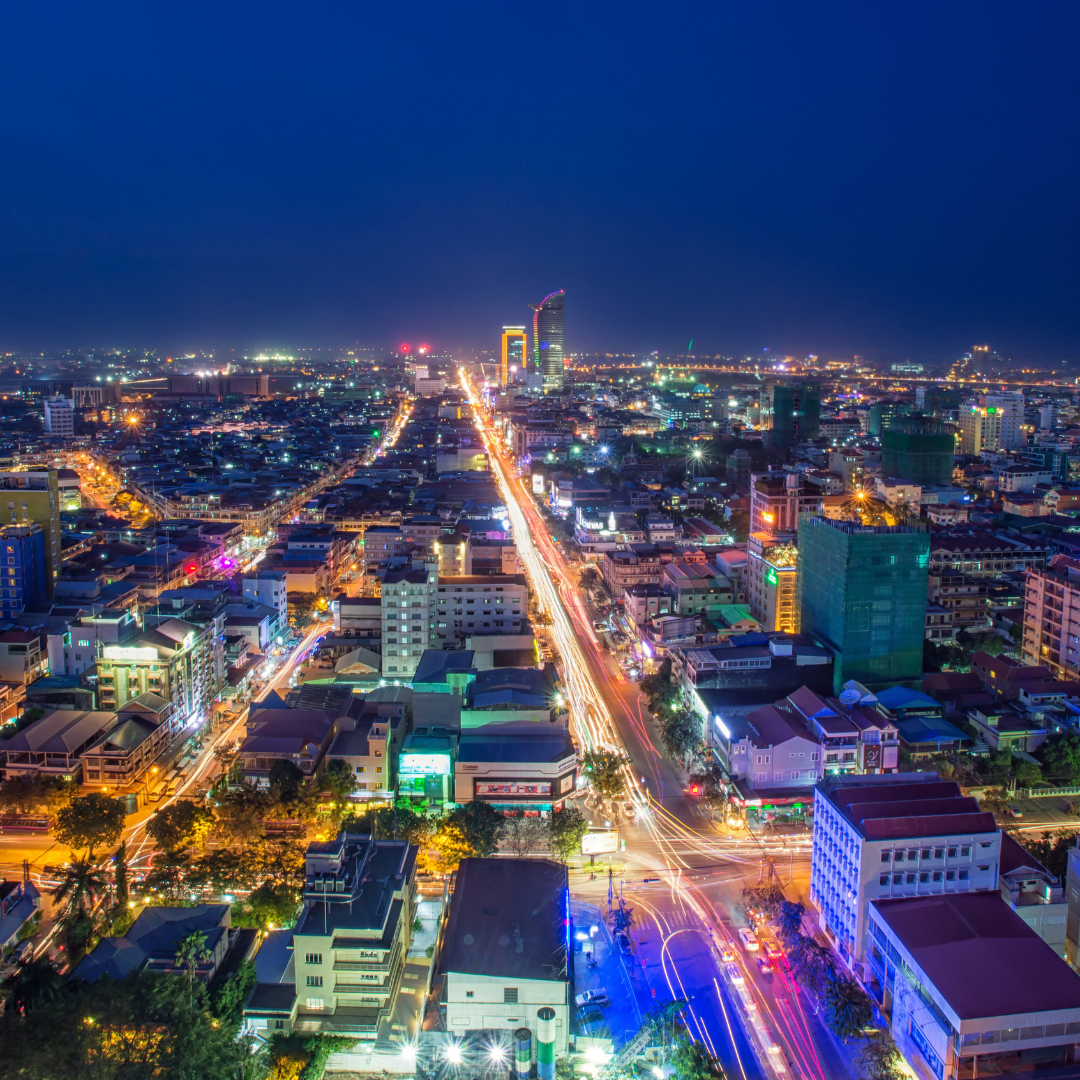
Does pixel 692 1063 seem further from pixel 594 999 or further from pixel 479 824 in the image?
pixel 479 824

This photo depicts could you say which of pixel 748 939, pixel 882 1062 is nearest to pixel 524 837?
pixel 748 939

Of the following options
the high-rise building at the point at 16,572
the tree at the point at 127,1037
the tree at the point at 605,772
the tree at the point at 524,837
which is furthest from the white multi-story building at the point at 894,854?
the high-rise building at the point at 16,572

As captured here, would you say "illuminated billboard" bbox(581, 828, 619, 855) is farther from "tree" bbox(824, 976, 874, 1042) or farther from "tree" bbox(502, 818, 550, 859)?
"tree" bbox(824, 976, 874, 1042)

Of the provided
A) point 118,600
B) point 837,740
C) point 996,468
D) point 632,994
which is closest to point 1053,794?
point 837,740

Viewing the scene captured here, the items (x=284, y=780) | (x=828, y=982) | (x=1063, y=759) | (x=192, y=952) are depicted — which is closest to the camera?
(x=192, y=952)

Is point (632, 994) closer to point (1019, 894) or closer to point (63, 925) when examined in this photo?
point (1019, 894)

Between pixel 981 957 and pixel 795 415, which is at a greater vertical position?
pixel 795 415

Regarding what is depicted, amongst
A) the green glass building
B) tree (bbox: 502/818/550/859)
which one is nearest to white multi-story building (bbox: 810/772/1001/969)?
tree (bbox: 502/818/550/859)
